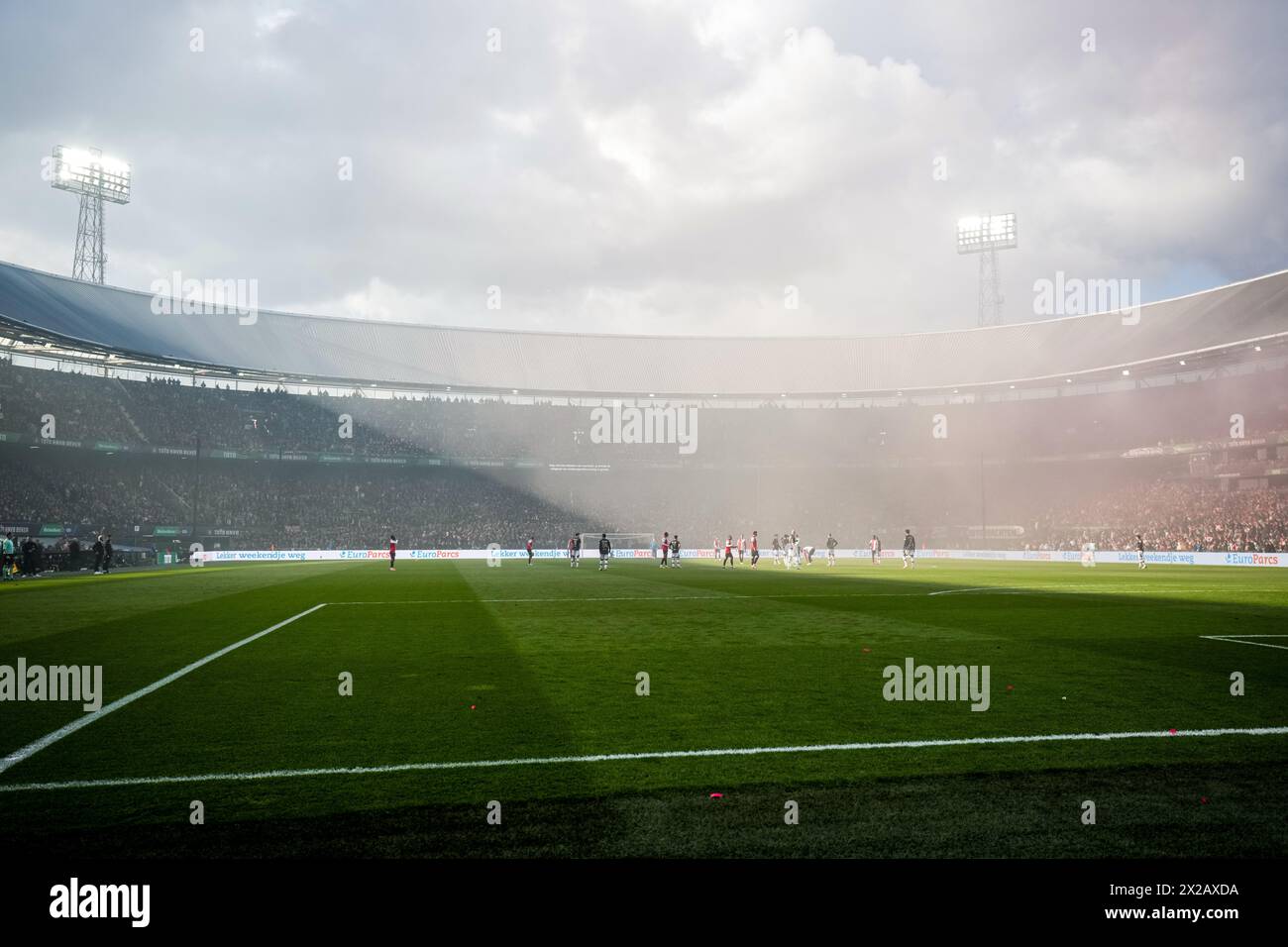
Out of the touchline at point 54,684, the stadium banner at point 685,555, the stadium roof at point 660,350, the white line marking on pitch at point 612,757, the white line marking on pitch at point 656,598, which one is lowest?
the stadium banner at point 685,555

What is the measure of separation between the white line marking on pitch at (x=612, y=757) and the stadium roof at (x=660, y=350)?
5397 centimetres

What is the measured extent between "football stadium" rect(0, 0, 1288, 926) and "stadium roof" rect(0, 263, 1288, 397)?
491mm

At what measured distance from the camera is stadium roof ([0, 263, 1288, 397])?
53.9 m

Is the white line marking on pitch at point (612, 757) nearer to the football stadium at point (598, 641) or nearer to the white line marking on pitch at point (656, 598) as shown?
the football stadium at point (598, 641)

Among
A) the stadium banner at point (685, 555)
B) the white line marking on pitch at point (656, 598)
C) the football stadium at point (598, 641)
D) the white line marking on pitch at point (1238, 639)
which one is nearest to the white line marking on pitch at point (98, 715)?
the football stadium at point (598, 641)

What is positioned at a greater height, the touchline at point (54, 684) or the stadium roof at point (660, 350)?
the stadium roof at point (660, 350)

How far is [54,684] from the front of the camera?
27.8 feet

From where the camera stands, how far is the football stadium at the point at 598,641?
4.35 m

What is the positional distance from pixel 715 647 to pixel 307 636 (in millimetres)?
6327

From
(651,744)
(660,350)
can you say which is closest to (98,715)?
(651,744)

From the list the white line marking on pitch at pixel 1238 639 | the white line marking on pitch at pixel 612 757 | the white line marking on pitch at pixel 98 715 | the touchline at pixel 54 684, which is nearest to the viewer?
the white line marking on pitch at pixel 612 757

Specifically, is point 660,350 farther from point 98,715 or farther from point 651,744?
point 651,744
